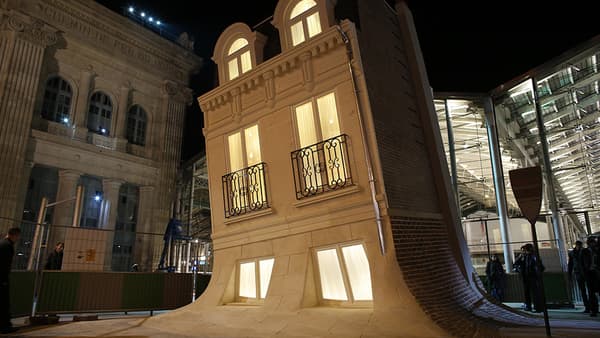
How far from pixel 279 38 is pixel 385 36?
2.73 meters

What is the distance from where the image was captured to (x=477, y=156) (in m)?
20.9

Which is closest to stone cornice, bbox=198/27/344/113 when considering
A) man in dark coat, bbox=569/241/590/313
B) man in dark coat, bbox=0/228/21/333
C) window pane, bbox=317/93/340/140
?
window pane, bbox=317/93/340/140

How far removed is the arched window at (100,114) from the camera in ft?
72.6

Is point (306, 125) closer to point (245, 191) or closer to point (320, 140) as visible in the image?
point (320, 140)

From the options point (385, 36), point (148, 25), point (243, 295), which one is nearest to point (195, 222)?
point (148, 25)

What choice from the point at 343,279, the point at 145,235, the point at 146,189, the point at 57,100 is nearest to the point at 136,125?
the point at 146,189

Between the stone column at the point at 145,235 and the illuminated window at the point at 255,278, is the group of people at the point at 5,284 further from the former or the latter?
the stone column at the point at 145,235

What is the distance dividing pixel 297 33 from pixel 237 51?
2099 mm

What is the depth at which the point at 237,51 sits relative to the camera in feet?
35.4

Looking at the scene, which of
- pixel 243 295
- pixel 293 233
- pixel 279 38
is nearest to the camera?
pixel 293 233

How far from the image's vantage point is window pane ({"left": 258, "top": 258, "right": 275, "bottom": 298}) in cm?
897

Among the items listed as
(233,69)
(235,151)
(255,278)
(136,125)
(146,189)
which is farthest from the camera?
(136,125)

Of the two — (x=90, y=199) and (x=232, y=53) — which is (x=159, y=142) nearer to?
(x=90, y=199)

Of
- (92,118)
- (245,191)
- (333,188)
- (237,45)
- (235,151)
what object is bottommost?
(333,188)
